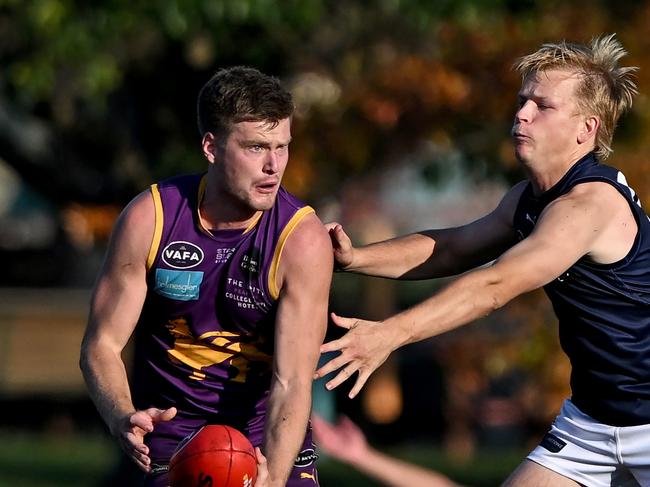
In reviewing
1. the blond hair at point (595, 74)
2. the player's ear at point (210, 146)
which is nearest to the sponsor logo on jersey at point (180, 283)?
the player's ear at point (210, 146)

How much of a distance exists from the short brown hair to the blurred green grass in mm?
8697

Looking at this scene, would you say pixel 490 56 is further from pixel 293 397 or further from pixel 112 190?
pixel 293 397

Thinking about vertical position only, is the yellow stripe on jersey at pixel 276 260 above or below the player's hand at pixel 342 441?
above

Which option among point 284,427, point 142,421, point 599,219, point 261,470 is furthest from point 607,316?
point 142,421

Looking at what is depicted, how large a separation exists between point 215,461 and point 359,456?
2439 millimetres

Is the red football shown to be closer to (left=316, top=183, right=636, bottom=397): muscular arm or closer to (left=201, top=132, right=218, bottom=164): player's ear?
(left=316, top=183, right=636, bottom=397): muscular arm

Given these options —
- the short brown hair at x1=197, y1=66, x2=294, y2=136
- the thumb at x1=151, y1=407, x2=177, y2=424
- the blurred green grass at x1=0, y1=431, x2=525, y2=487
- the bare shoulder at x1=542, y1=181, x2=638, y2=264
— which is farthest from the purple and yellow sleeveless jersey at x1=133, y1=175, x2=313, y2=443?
the blurred green grass at x1=0, y1=431, x2=525, y2=487

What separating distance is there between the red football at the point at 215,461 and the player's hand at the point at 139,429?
0.14 meters

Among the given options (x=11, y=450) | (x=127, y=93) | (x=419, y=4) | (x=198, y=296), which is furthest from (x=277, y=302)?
(x=11, y=450)

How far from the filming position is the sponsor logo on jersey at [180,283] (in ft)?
20.4

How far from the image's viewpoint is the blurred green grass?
53.7 ft

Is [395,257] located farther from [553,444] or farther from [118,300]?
[118,300]

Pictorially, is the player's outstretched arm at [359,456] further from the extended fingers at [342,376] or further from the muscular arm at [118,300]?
the extended fingers at [342,376]

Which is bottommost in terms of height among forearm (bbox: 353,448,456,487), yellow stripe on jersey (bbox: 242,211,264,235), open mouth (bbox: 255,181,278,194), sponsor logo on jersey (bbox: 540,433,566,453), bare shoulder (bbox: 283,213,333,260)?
forearm (bbox: 353,448,456,487)
